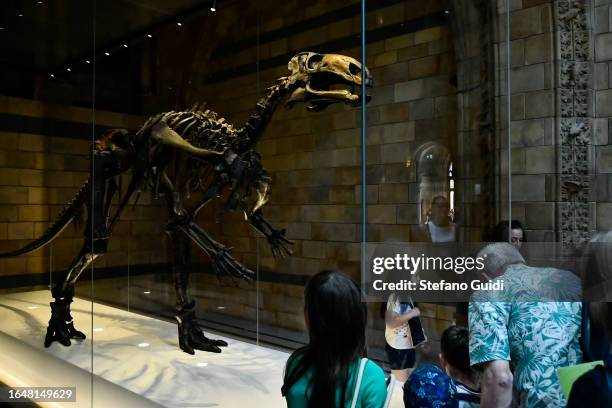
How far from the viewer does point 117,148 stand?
4.04m

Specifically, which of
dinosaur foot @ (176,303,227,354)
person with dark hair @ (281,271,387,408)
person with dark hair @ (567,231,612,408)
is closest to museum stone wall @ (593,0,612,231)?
person with dark hair @ (567,231,612,408)

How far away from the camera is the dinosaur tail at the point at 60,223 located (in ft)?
13.8

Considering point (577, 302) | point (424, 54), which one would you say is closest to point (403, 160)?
point (424, 54)

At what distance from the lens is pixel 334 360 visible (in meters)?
1.43

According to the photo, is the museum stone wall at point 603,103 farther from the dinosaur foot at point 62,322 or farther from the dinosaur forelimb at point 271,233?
the dinosaur foot at point 62,322

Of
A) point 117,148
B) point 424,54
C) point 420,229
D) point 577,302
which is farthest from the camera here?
point 117,148

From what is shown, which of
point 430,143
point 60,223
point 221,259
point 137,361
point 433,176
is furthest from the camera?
point 60,223

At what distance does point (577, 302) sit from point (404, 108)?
1.39 meters

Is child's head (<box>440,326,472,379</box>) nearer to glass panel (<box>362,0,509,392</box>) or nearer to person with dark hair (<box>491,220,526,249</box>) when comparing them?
glass panel (<box>362,0,509,392</box>)

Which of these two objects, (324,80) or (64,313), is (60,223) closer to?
(64,313)

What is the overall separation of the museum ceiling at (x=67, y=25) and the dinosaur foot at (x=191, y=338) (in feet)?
6.86

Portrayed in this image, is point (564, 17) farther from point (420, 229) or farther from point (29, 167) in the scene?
point (29, 167)

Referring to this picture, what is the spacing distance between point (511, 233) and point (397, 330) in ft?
2.18

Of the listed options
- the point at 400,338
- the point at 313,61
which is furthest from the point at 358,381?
the point at 313,61
